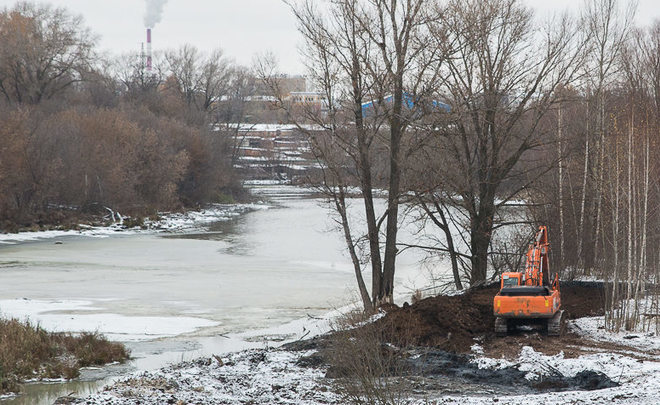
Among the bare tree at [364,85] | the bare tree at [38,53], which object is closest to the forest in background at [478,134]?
the bare tree at [364,85]

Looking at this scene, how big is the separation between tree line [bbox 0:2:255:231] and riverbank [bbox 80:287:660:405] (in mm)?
37503

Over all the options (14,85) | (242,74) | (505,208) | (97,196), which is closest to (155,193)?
(97,196)

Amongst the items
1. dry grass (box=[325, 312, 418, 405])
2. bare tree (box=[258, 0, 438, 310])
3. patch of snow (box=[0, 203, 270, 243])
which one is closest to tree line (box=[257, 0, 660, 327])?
bare tree (box=[258, 0, 438, 310])

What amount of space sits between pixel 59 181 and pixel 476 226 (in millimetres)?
37747

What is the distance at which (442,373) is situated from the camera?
45.1ft

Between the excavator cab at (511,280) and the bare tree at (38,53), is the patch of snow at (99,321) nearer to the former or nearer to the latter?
the excavator cab at (511,280)

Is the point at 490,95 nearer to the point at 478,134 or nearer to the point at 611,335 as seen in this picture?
the point at 478,134

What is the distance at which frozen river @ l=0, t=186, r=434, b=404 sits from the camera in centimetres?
1895

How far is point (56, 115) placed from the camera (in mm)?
61188

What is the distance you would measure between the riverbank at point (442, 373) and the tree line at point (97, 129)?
123 feet

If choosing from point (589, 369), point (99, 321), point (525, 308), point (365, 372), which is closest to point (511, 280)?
point (525, 308)

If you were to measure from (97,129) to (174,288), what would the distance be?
36493 millimetres

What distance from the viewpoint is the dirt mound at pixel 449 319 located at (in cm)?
1533

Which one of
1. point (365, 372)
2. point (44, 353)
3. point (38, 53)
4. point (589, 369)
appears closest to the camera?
point (365, 372)
